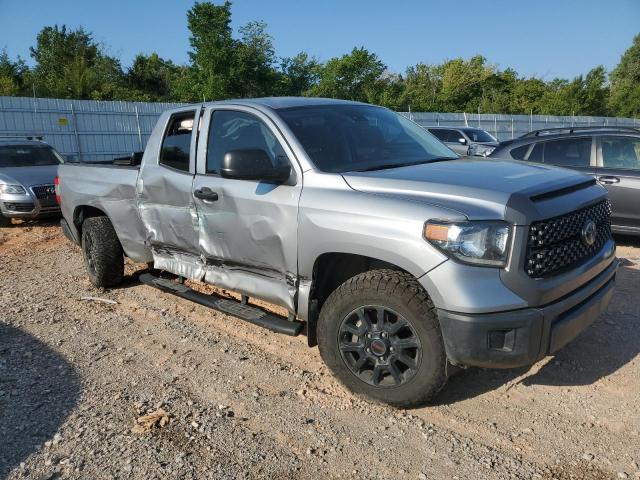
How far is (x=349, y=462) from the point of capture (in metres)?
2.76

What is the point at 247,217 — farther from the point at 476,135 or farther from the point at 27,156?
the point at 476,135

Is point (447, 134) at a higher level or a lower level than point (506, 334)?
higher

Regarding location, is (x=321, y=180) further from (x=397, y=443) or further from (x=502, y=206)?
(x=397, y=443)

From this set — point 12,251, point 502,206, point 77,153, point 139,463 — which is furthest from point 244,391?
point 77,153

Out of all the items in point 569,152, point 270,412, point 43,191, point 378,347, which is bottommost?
point 270,412

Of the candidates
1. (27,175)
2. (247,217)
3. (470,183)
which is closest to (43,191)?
(27,175)

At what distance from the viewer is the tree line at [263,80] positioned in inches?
1361

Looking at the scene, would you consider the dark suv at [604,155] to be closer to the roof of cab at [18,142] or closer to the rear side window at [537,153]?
the rear side window at [537,153]

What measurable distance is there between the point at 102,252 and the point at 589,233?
4.42 meters

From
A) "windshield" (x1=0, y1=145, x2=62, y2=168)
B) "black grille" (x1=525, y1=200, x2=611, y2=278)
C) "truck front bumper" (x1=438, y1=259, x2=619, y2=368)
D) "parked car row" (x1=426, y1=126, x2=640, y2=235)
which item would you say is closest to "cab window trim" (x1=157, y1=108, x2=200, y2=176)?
"truck front bumper" (x1=438, y1=259, x2=619, y2=368)

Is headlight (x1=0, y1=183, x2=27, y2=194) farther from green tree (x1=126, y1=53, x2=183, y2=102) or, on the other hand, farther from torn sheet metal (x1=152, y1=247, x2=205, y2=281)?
green tree (x1=126, y1=53, x2=183, y2=102)

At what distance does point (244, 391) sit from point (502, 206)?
1.99m

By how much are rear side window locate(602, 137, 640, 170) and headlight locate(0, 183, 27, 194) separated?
9442 mm

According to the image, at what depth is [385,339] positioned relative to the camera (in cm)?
310
